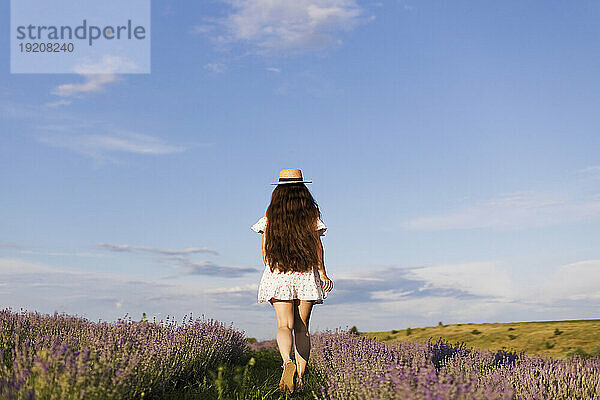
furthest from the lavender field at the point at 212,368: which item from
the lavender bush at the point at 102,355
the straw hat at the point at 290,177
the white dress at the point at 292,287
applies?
the straw hat at the point at 290,177

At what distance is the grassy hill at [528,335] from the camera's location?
24.3 feet

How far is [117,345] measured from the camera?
4980mm

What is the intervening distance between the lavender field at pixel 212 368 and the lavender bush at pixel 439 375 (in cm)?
1

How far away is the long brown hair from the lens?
5.66m

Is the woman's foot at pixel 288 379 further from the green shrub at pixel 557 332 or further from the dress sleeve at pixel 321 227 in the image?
the green shrub at pixel 557 332

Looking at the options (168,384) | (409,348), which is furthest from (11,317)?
(409,348)

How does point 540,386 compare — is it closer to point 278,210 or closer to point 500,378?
point 500,378

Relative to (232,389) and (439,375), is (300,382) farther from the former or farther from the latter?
(439,375)

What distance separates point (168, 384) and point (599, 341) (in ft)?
18.2

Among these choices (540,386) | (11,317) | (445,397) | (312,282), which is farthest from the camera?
(11,317)

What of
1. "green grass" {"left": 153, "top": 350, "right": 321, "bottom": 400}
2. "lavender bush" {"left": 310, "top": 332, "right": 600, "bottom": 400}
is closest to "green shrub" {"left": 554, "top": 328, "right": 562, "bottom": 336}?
"lavender bush" {"left": 310, "top": 332, "right": 600, "bottom": 400}

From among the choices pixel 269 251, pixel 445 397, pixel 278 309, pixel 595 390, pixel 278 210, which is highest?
pixel 278 210

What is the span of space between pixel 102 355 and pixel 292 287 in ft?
6.93

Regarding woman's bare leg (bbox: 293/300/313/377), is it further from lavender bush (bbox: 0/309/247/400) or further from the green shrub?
the green shrub
